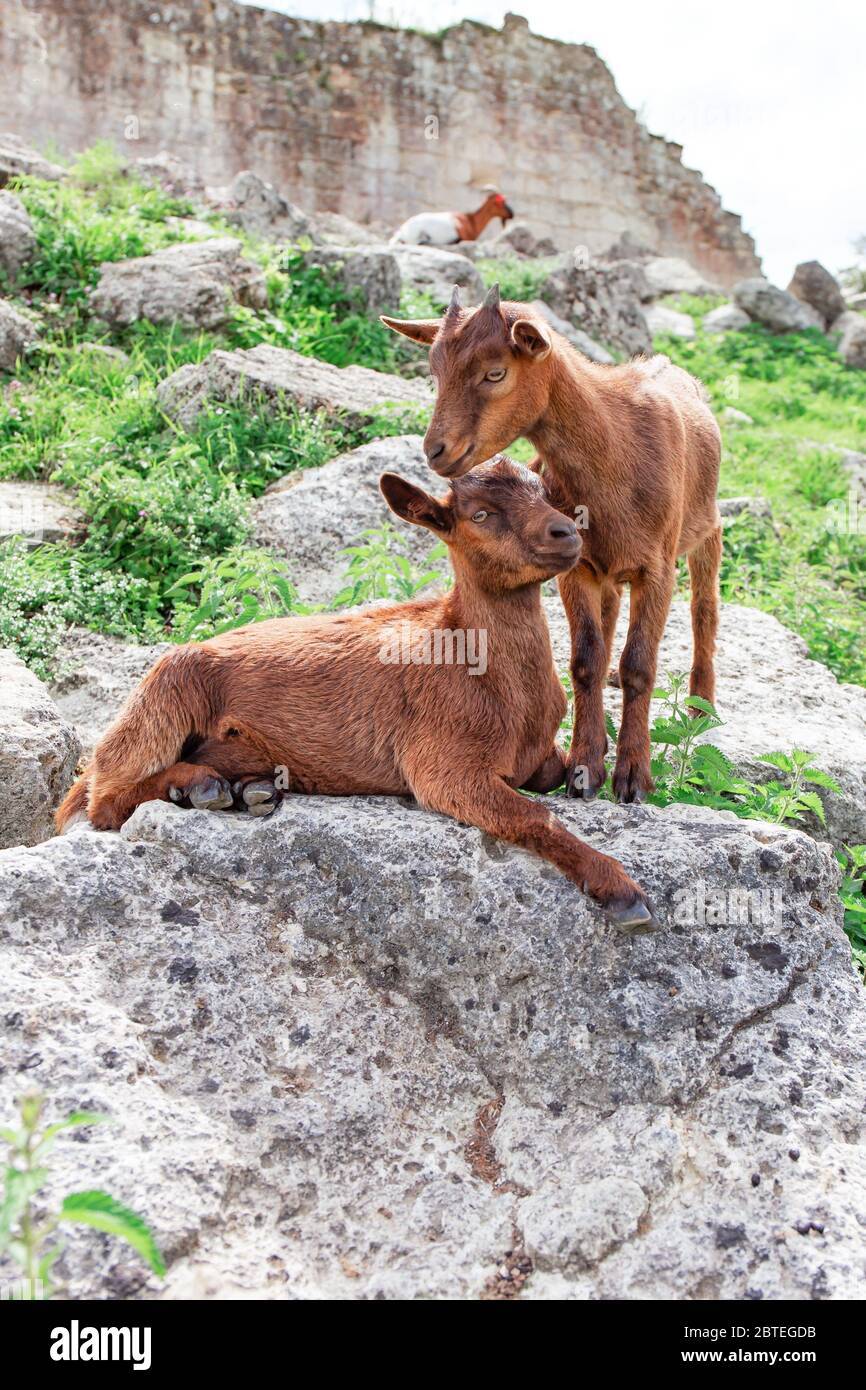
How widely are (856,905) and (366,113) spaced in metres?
20.0

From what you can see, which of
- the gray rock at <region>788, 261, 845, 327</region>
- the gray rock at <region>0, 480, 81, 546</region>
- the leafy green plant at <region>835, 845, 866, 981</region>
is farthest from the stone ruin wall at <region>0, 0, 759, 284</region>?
the leafy green plant at <region>835, 845, 866, 981</region>

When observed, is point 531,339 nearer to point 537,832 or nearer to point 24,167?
point 537,832

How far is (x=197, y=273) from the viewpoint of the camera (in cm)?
1034

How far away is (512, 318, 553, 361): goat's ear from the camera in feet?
14.1

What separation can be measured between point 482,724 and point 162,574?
359 centimetres

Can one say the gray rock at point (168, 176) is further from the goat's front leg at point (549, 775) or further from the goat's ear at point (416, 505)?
the goat's front leg at point (549, 775)

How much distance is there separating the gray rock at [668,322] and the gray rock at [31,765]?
1231 centimetres

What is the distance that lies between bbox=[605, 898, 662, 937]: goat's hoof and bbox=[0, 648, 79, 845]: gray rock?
2483 millimetres

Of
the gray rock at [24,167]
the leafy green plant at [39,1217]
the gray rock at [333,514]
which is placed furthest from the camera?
the gray rock at [24,167]

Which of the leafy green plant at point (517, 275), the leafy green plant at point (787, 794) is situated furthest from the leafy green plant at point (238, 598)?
the leafy green plant at point (517, 275)

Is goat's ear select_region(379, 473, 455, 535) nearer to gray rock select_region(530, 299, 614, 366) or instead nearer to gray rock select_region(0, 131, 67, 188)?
gray rock select_region(530, 299, 614, 366)

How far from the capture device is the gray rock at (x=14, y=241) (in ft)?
34.6

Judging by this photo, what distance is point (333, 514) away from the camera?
7430mm
